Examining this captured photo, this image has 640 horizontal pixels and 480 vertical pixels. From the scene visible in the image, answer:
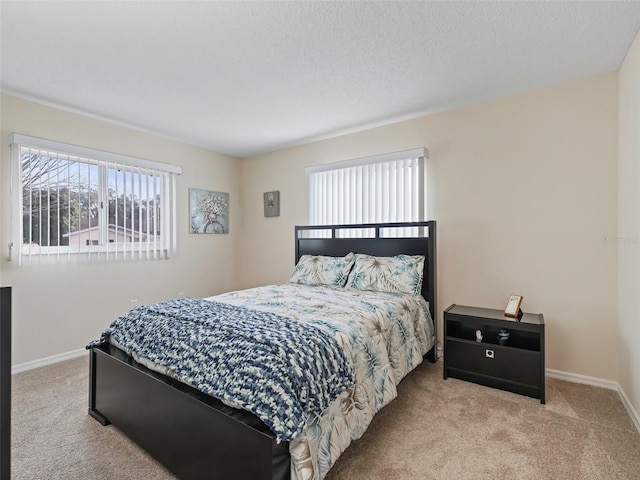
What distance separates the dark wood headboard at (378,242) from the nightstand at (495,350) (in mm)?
360

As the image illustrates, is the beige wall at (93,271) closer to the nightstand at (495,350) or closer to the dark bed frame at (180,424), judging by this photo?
the dark bed frame at (180,424)

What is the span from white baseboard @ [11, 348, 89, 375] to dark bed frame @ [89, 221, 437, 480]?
4.26 ft

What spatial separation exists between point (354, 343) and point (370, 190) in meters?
2.18

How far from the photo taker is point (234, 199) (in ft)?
16.0

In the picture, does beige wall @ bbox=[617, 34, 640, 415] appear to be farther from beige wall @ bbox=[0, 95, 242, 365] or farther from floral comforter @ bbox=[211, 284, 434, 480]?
beige wall @ bbox=[0, 95, 242, 365]

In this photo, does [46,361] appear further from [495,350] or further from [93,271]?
[495,350]

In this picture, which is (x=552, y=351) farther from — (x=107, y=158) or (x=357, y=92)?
(x=107, y=158)

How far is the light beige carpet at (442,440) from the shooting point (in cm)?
162

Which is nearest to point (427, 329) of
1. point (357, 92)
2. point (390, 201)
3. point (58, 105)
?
point (390, 201)

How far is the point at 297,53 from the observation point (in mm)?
2248

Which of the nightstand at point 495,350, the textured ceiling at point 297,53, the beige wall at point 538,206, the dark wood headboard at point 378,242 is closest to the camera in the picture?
the textured ceiling at point 297,53

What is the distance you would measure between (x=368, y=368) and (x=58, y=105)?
3.55 meters

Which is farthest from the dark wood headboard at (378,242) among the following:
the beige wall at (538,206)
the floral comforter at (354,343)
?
the floral comforter at (354,343)

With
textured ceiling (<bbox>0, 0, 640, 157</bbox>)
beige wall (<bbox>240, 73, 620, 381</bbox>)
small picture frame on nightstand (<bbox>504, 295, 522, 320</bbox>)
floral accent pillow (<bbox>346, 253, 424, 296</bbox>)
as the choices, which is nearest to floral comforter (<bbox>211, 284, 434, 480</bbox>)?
floral accent pillow (<bbox>346, 253, 424, 296</bbox>)
